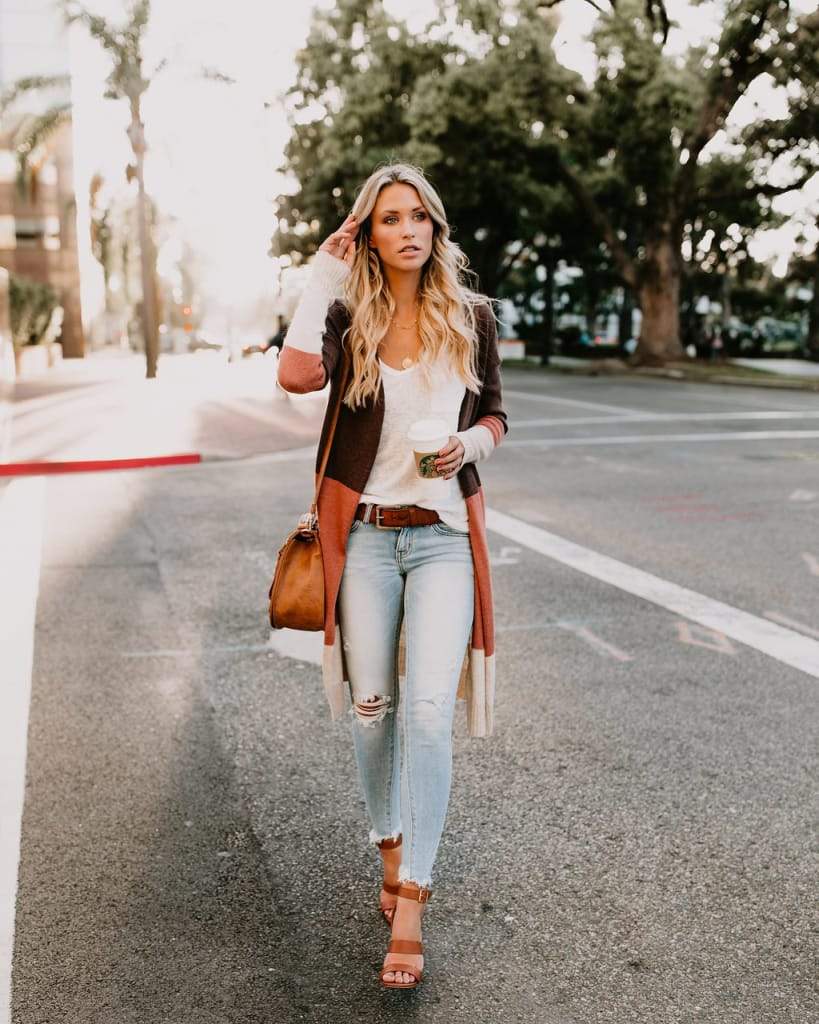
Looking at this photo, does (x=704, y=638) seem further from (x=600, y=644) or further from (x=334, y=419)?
(x=334, y=419)

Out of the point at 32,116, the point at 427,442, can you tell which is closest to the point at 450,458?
the point at 427,442

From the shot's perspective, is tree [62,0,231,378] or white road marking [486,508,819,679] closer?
white road marking [486,508,819,679]

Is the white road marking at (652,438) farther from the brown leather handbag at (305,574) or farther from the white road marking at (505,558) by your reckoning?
the brown leather handbag at (305,574)

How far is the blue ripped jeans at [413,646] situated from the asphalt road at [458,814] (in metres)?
0.39

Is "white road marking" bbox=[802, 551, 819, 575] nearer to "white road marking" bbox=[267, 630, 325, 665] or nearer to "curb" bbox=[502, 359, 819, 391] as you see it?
"white road marking" bbox=[267, 630, 325, 665]

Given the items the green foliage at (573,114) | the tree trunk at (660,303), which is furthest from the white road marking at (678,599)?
the tree trunk at (660,303)

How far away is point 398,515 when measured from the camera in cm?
285

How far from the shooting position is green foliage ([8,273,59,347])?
30.8 m

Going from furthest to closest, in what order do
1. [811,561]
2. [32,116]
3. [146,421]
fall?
[32,116] → [146,421] → [811,561]

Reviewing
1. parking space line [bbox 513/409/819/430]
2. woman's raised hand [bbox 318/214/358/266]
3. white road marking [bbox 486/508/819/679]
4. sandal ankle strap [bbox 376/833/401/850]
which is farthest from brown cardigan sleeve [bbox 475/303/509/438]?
parking space line [bbox 513/409/819/430]

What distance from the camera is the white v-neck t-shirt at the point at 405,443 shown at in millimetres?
2844

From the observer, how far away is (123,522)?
9031 millimetres

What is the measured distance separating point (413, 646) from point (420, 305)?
910mm

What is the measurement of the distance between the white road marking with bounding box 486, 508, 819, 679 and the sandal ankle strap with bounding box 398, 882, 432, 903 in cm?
282
